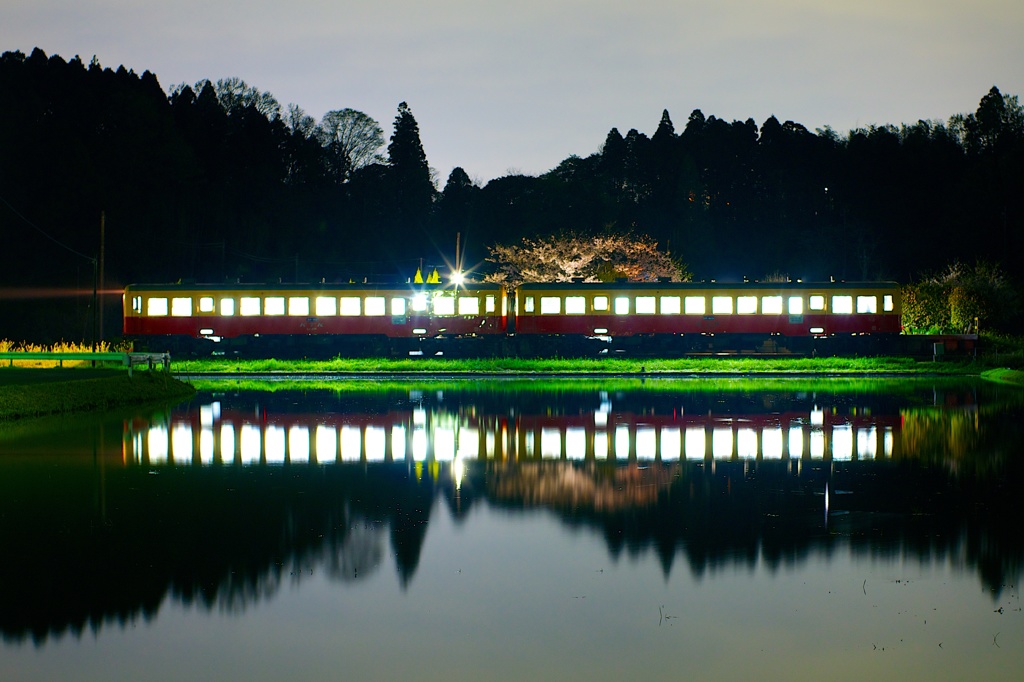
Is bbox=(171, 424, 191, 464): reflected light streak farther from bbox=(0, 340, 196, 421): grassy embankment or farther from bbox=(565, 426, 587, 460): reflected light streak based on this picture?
bbox=(565, 426, 587, 460): reflected light streak

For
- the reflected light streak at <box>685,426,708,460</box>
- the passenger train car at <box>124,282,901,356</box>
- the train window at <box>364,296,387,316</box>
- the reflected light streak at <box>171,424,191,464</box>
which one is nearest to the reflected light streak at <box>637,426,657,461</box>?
the reflected light streak at <box>685,426,708,460</box>

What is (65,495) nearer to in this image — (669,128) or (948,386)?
(948,386)

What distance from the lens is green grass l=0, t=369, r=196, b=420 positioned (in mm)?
23906

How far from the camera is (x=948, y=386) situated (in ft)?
113

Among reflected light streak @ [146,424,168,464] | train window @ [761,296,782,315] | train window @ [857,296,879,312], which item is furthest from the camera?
train window @ [857,296,879,312]

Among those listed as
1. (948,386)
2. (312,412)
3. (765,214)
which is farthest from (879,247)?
(312,412)

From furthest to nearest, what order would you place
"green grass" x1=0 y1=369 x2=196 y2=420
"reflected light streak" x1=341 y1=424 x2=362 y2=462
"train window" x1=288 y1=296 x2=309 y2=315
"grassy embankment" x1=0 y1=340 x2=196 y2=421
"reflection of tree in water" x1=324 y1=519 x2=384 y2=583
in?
"train window" x1=288 y1=296 x2=309 y2=315, "grassy embankment" x1=0 y1=340 x2=196 y2=421, "green grass" x1=0 y1=369 x2=196 y2=420, "reflected light streak" x1=341 y1=424 x2=362 y2=462, "reflection of tree in water" x1=324 y1=519 x2=384 y2=583

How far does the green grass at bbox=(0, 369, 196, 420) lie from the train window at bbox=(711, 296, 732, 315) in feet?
88.7

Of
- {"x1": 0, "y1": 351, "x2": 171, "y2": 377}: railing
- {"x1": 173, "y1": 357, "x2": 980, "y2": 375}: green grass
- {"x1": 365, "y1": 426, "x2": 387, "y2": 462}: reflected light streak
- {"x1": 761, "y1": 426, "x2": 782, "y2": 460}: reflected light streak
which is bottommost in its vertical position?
{"x1": 173, "y1": 357, "x2": 980, "y2": 375}: green grass

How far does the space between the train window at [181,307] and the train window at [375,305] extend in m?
7.53

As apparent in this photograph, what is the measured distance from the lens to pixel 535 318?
178 feet

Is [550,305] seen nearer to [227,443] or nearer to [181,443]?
[227,443]

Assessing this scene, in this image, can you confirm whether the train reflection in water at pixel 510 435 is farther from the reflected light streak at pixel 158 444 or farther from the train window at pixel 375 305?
the train window at pixel 375 305

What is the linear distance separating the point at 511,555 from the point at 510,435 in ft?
32.1
